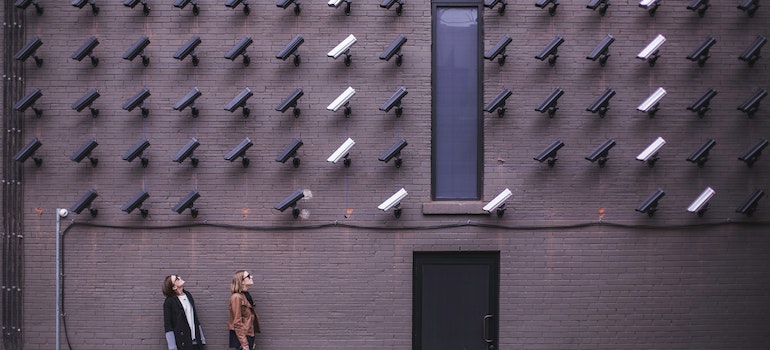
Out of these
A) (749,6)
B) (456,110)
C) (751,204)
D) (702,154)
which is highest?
(749,6)

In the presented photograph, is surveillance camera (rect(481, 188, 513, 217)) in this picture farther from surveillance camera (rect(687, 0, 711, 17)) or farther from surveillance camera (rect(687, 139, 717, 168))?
surveillance camera (rect(687, 0, 711, 17))

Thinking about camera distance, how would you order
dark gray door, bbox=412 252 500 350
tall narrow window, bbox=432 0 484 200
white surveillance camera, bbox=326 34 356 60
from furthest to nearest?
tall narrow window, bbox=432 0 484 200, dark gray door, bbox=412 252 500 350, white surveillance camera, bbox=326 34 356 60

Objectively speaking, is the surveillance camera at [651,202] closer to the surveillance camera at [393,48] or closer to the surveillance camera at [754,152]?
the surveillance camera at [754,152]

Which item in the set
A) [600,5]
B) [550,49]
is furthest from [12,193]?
[600,5]

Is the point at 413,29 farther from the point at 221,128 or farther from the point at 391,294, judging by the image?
the point at 391,294

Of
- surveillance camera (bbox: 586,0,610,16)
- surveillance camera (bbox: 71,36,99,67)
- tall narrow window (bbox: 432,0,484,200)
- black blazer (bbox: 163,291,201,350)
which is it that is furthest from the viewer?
tall narrow window (bbox: 432,0,484,200)

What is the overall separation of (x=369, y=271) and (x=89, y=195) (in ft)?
12.5

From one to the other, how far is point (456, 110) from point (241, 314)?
3918 millimetres

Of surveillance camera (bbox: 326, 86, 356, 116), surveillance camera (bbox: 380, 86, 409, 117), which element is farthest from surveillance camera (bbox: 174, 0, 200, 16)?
surveillance camera (bbox: 380, 86, 409, 117)

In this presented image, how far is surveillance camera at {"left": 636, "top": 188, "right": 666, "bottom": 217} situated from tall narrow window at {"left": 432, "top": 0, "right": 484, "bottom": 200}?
6.99 ft

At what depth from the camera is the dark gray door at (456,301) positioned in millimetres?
9758

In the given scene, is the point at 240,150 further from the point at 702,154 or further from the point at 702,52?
the point at 702,52

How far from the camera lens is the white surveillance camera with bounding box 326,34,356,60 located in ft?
30.5

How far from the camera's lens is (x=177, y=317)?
898 centimetres
